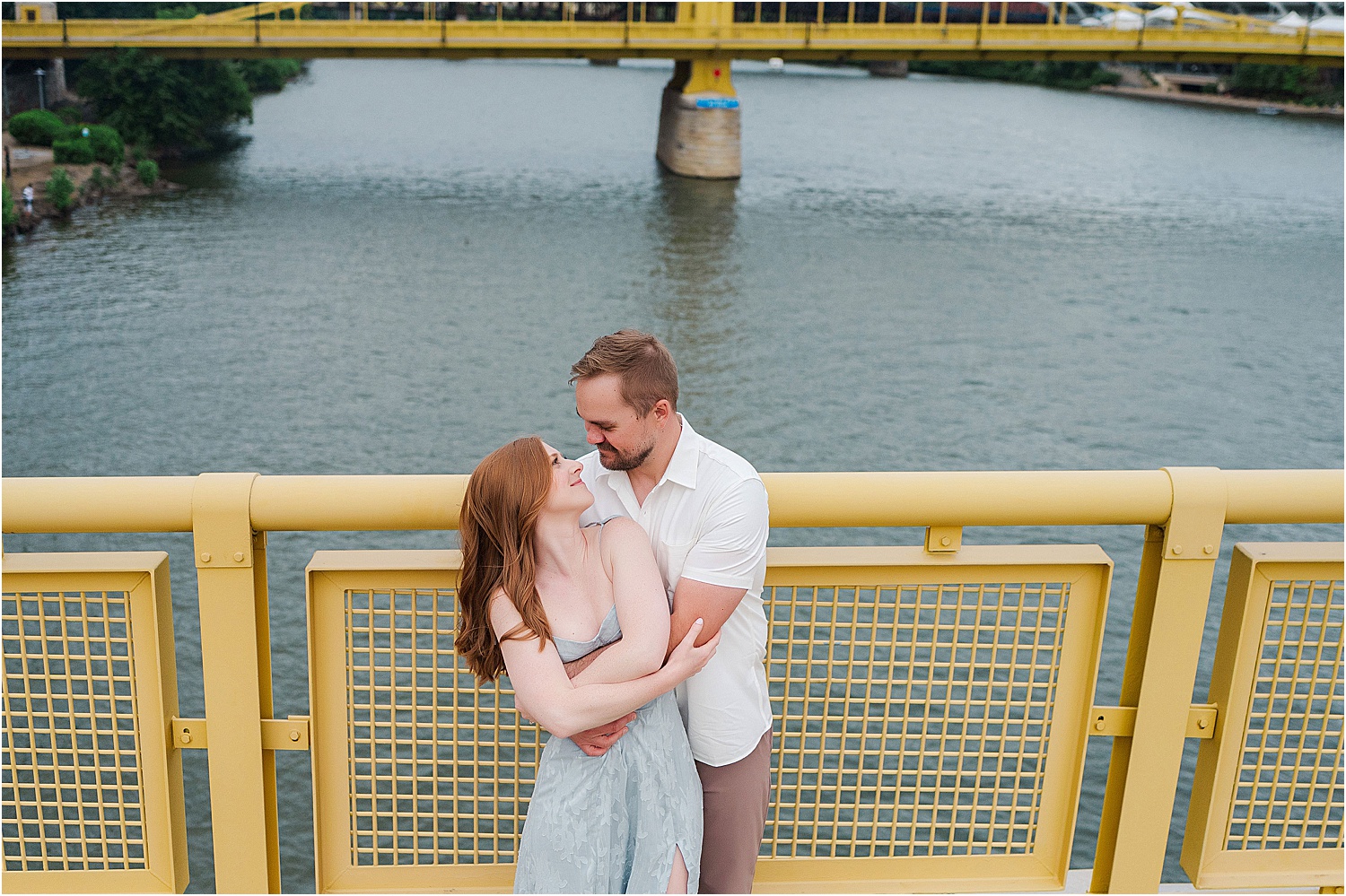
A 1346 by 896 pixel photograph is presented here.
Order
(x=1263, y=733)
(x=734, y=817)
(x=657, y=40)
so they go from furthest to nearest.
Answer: (x=657, y=40) < (x=1263, y=733) < (x=734, y=817)

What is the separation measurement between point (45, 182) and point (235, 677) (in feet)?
111

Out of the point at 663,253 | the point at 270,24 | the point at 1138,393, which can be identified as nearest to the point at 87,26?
the point at 270,24

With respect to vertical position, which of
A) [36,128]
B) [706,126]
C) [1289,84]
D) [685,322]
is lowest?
[685,322]

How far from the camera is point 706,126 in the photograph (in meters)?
41.4

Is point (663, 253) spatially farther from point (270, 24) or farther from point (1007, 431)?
point (270, 24)

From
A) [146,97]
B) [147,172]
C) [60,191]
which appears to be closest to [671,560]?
[60,191]

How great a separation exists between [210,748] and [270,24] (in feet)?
131

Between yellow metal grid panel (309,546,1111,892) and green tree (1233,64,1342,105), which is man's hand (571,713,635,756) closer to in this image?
yellow metal grid panel (309,546,1111,892)

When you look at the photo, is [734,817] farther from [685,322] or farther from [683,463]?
[685,322]

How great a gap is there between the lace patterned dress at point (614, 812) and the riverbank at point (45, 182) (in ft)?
98.8

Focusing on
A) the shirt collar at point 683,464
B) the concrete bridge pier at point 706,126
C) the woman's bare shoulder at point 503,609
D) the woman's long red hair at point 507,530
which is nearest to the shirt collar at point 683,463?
the shirt collar at point 683,464

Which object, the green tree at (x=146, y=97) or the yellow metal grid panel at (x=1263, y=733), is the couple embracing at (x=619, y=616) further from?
the green tree at (x=146, y=97)

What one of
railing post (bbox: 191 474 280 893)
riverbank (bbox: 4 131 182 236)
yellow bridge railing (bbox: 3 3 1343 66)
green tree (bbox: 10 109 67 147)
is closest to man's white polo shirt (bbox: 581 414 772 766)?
railing post (bbox: 191 474 280 893)

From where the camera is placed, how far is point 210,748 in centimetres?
235
